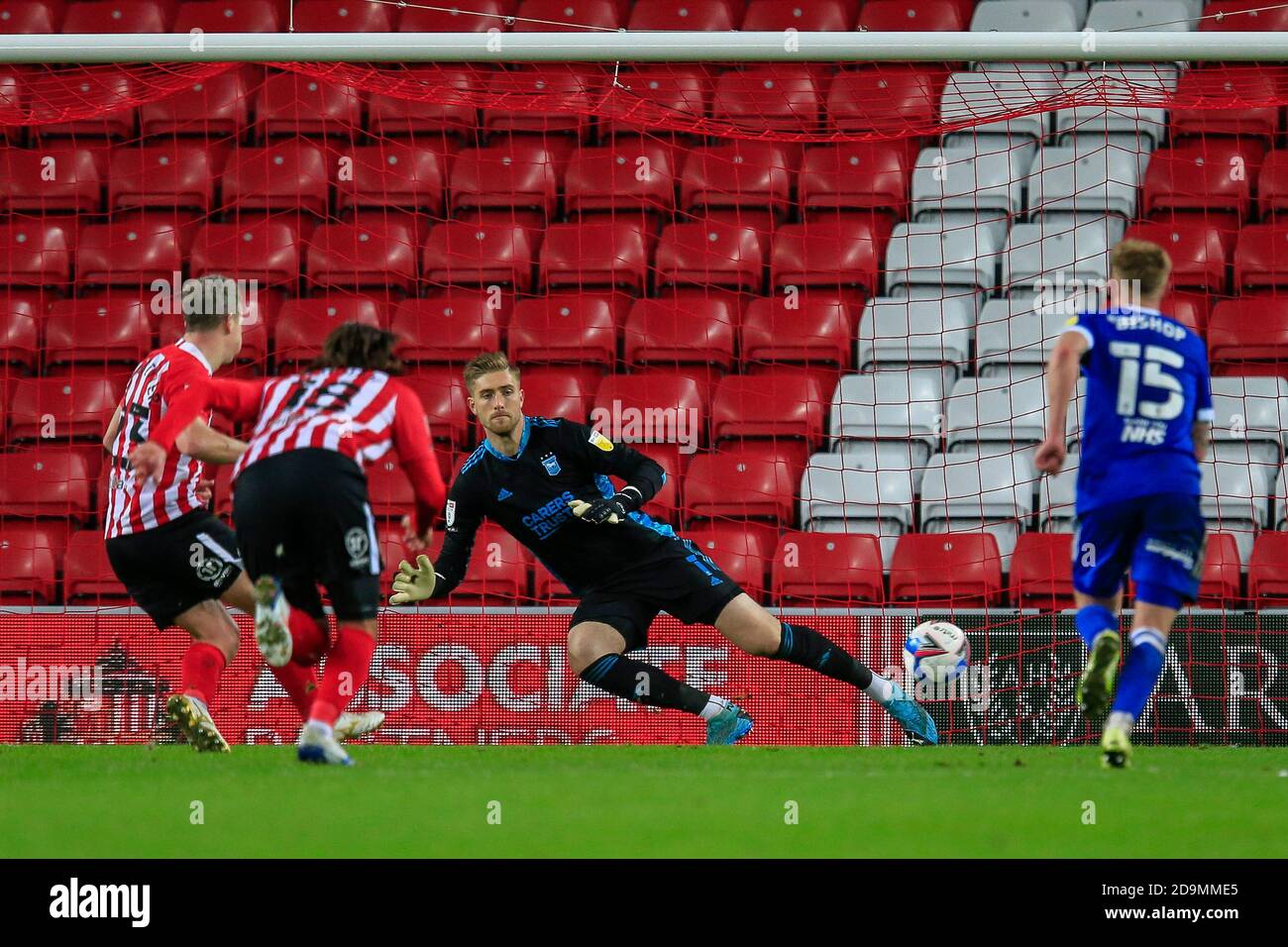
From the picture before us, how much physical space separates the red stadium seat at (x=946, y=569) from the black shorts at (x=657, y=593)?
1.88 m

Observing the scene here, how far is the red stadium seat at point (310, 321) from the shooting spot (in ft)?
31.3

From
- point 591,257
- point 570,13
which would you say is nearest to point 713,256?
point 591,257

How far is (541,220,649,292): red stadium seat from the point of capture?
10133mm

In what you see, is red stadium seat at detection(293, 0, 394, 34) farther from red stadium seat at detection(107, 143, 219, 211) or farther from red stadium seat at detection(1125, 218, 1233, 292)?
red stadium seat at detection(1125, 218, 1233, 292)

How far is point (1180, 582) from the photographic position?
5008 millimetres

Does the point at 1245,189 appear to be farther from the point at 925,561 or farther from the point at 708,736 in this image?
the point at 708,736

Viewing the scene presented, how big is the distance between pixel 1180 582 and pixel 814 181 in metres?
6.13

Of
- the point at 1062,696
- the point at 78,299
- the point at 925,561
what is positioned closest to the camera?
the point at 1062,696

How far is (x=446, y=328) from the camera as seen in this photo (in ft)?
31.5

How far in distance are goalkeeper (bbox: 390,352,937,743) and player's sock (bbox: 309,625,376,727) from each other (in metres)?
1.47

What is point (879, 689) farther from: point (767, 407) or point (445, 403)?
point (445, 403)

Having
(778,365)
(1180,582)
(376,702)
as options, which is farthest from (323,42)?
(1180,582)

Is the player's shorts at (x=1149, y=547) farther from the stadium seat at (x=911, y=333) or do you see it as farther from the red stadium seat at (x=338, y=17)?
the red stadium seat at (x=338, y=17)

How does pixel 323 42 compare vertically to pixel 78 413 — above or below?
above
